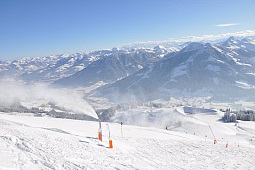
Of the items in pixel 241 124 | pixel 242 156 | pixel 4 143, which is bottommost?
pixel 241 124

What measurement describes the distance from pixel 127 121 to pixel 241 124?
2411 inches

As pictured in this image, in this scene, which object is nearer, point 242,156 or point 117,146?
point 117,146

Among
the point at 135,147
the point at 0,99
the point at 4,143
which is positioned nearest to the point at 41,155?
the point at 4,143

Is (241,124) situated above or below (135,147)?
below

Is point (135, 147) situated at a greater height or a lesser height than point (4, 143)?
lesser

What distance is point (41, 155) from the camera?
18.2m

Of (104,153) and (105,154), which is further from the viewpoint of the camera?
(104,153)

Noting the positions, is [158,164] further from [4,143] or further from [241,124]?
[241,124]

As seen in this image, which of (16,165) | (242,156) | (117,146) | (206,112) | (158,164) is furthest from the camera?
(206,112)

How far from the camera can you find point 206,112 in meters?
176

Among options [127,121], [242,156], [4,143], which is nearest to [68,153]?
[4,143]

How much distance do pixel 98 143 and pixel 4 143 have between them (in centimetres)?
854

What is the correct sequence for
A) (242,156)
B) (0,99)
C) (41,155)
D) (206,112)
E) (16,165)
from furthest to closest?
(206,112) → (0,99) → (242,156) → (41,155) → (16,165)

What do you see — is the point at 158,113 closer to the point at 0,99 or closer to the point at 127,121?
the point at 127,121
